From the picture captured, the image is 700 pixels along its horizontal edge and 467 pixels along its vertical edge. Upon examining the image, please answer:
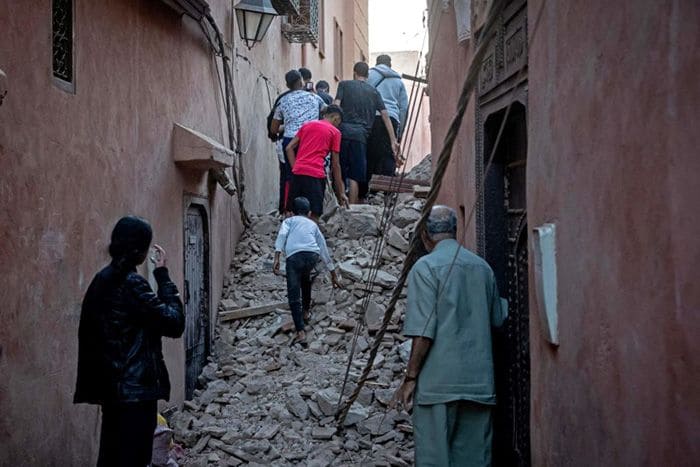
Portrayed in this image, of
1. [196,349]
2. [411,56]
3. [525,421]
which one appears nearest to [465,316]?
[525,421]

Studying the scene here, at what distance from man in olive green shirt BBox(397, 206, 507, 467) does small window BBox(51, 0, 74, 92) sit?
7.90 ft

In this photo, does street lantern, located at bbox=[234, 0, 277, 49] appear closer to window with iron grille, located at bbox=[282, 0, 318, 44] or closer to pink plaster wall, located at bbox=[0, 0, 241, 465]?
pink plaster wall, located at bbox=[0, 0, 241, 465]

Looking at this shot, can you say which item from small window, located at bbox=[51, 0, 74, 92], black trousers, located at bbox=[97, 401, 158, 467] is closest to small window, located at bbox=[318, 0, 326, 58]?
small window, located at bbox=[51, 0, 74, 92]

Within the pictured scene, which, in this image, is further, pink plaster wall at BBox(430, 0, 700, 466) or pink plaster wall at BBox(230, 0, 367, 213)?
pink plaster wall at BBox(230, 0, 367, 213)

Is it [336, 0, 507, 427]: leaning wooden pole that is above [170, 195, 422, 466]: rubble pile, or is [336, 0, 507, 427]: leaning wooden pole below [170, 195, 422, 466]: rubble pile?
above

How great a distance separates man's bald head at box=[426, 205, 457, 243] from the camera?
16.6 feet

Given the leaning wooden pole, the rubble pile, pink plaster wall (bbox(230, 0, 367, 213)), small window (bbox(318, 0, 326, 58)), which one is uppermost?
small window (bbox(318, 0, 326, 58))

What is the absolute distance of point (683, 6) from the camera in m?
2.10

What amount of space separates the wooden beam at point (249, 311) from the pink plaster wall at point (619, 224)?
5.74 metres

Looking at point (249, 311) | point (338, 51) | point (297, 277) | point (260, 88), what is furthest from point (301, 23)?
point (297, 277)

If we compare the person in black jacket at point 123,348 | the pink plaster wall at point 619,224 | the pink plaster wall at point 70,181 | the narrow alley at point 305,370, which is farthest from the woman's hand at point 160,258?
the narrow alley at point 305,370

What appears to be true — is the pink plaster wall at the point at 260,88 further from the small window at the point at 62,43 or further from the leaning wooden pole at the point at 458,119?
the leaning wooden pole at the point at 458,119

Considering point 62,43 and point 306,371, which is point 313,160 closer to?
point 306,371

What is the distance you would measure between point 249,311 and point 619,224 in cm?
720
